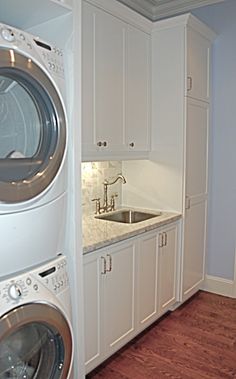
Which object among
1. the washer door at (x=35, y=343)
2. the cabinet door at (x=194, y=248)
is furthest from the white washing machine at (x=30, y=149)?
the cabinet door at (x=194, y=248)

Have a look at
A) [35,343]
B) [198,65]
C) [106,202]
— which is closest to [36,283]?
[35,343]

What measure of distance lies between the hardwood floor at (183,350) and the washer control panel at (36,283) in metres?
0.99

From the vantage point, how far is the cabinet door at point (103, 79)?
90.4 inches

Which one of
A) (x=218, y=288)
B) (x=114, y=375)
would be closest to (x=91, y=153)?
(x=114, y=375)

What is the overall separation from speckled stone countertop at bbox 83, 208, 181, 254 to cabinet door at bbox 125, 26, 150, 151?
65 cm

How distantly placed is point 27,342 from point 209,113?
2.64 m

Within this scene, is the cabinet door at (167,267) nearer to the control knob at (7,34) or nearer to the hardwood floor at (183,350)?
the hardwood floor at (183,350)

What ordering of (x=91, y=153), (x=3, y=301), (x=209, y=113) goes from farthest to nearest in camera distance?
(x=209, y=113) → (x=91, y=153) → (x=3, y=301)

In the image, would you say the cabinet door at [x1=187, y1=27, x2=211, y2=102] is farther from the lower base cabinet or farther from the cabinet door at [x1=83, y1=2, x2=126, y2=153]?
the lower base cabinet

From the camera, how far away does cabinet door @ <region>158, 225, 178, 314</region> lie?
9.12 feet

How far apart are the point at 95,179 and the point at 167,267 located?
97 centimetres

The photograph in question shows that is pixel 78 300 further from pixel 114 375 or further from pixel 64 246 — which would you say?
pixel 114 375

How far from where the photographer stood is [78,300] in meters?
1.75

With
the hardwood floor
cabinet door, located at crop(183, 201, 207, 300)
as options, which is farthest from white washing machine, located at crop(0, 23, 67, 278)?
cabinet door, located at crop(183, 201, 207, 300)
